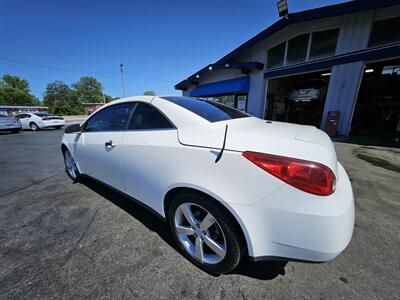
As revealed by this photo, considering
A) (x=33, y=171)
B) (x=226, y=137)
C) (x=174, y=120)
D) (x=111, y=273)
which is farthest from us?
(x=33, y=171)

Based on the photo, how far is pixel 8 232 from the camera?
7.20 feet

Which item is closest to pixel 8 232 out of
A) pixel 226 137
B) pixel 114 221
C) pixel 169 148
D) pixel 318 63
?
pixel 114 221

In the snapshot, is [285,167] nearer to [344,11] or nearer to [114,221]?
[114,221]

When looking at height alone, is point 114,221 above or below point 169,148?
below

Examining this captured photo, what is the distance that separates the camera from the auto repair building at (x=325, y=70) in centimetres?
689

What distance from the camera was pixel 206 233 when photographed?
1.62 metres

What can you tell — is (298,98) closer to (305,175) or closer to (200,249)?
(305,175)

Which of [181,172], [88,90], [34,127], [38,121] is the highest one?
[88,90]

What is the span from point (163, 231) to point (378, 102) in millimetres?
14906

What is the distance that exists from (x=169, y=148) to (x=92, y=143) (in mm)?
1653

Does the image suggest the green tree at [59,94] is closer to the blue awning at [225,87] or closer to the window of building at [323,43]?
the blue awning at [225,87]

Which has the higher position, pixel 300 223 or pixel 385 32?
pixel 385 32

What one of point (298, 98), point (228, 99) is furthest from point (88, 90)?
point (298, 98)

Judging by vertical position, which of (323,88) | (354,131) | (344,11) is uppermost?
(344,11)
